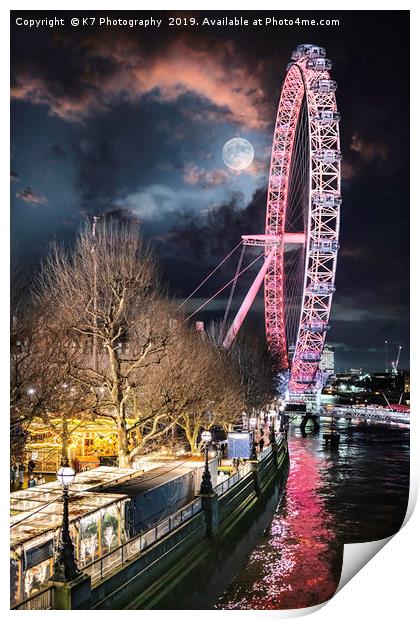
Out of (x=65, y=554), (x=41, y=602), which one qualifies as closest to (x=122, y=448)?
(x=41, y=602)

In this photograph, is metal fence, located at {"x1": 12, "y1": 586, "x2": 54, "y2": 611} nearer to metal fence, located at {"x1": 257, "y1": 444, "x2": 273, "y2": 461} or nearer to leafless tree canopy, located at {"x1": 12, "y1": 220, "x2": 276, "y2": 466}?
leafless tree canopy, located at {"x1": 12, "y1": 220, "x2": 276, "y2": 466}

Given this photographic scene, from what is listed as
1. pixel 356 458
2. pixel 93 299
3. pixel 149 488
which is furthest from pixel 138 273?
pixel 356 458

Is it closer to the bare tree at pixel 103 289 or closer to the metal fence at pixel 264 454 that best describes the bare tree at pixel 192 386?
the bare tree at pixel 103 289

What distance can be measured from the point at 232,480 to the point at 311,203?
16.2 metres

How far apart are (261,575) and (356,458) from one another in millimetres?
13397

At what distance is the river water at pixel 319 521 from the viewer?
8711 millimetres

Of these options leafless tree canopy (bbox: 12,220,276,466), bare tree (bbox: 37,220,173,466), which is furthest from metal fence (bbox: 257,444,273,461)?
bare tree (bbox: 37,220,173,466)

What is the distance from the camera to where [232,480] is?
1180cm

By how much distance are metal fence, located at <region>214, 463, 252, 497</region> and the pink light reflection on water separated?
1099 mm

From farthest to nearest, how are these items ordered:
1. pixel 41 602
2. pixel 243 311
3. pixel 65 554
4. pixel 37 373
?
pixel 243 311 < pixel 37 373 < pixel 41 602 < pixel 65 554

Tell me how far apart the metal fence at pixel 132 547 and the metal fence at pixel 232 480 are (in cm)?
176

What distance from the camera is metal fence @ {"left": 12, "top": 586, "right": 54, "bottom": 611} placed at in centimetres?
555

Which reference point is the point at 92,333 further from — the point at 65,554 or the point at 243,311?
the point at 243,311
